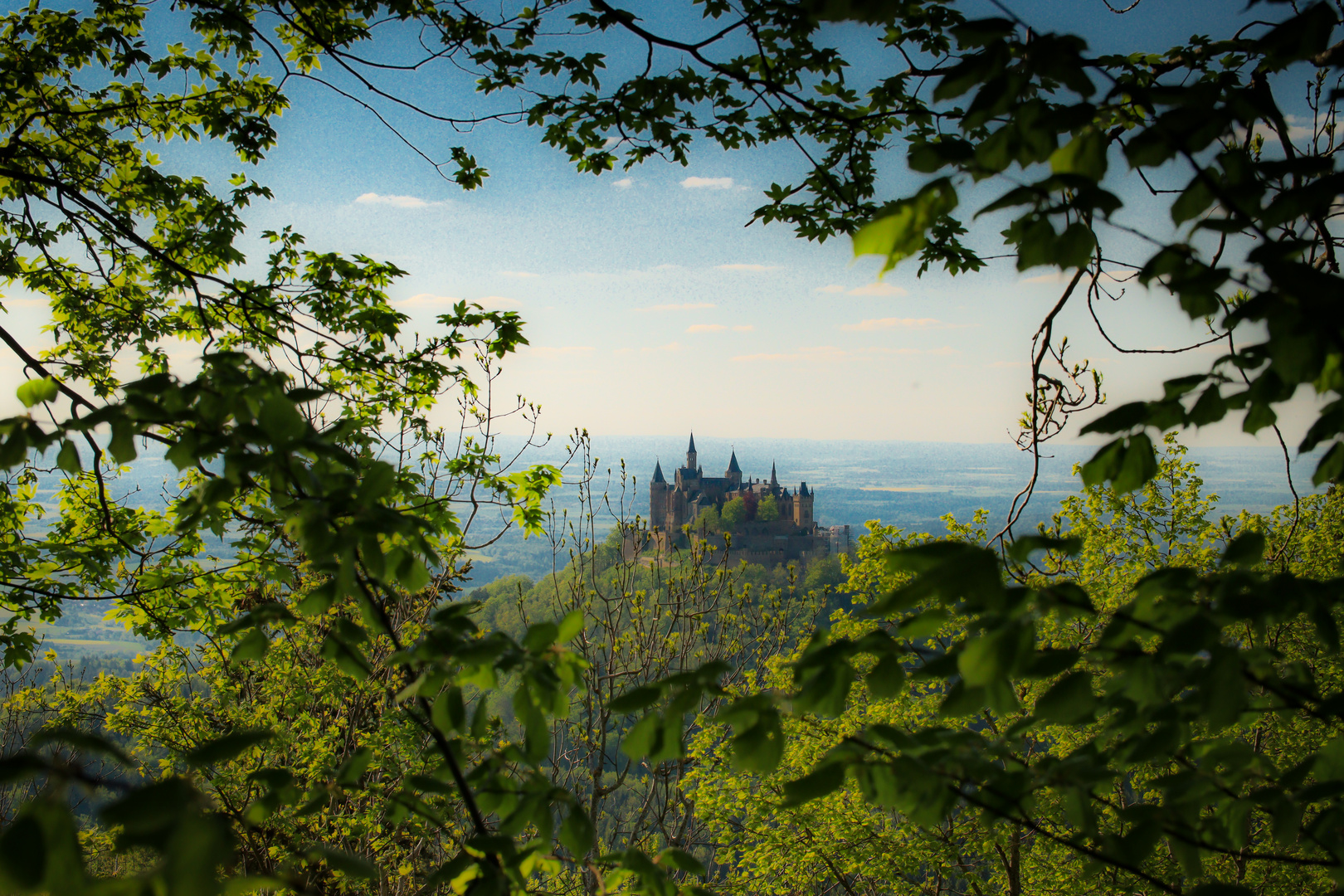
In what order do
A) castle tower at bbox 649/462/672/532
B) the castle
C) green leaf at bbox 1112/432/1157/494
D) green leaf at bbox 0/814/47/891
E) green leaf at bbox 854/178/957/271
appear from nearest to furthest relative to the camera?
1. green leaf at bbox 0/814/47/891
2. green leaf at bbox 854/178/957/271
3. green leaf at bbox 1112/432/1157/494
4. the castle
5. castle tower at bbox 649/462/672/532

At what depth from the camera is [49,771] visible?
57cm

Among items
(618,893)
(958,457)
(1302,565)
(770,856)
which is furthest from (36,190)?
(958,457)

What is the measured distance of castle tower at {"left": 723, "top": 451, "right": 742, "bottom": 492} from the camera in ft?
204


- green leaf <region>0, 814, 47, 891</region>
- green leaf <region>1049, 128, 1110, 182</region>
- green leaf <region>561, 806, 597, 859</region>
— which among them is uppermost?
green leaf <region>1049, 128, 1110, 182</region>

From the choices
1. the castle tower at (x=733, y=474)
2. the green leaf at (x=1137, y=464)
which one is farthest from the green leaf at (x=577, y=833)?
the castle tower at (x=733, y=474)

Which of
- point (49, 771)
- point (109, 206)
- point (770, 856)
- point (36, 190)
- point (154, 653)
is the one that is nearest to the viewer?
point (49, 771)

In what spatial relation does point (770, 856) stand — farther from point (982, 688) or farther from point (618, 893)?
point (982, 688)

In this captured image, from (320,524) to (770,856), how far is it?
943 centimetres

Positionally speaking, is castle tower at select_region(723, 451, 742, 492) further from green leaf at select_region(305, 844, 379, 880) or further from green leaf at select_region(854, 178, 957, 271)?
green leaf at select_region(305, 844, 379, 880)

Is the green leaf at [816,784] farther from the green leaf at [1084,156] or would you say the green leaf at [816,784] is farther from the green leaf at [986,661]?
the green leaf at [1084,156]

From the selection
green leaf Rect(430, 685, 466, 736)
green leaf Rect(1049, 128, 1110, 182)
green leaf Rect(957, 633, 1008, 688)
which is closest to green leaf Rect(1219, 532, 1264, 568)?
green leaf Rect(957, 633, 1008, 688)

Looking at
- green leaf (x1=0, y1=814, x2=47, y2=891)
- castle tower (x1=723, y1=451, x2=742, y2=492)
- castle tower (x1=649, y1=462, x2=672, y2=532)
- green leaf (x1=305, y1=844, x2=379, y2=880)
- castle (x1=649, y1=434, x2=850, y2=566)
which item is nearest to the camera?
green leaf (x1=0, y1=814, x2=47, y2=891)

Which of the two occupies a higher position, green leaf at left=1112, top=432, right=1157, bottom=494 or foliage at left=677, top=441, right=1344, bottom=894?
green leaf at left=1112, top=432, right=1157, bottom=494

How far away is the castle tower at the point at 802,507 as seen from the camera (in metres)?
58.0
